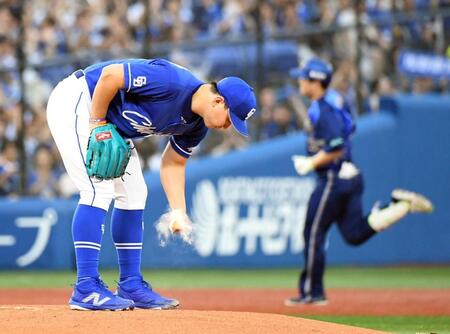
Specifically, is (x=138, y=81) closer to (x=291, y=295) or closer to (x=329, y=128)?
(x=329, y=128)

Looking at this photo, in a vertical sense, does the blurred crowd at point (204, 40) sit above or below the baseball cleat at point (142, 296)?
above

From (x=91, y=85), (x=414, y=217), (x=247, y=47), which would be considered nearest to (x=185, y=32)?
(x=247, y=47)

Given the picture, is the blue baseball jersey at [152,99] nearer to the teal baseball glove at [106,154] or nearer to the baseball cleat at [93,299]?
the teal baseball glove at [106,154]

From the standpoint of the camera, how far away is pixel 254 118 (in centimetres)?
1538

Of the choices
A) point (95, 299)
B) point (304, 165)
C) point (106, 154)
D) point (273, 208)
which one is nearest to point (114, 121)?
point (106, 154)

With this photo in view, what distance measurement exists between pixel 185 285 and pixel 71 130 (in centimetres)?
581

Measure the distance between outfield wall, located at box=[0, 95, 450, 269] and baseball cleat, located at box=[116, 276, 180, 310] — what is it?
6958mm

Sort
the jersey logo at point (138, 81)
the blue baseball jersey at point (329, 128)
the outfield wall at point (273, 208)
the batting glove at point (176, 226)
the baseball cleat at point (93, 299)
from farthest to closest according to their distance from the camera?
the outfield wall at point (273, 208), the blue baseball jersey at point (329, 128), the baseball cleat at point (93, 299), the jersey logo at point (138, 81), the batting glove at point (176, 226)

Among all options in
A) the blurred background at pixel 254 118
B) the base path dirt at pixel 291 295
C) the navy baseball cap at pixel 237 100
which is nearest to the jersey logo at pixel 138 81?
the navy baseball cap at pixel 237 100

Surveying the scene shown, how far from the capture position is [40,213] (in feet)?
48.4

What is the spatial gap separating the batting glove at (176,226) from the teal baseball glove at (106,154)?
1.41ft

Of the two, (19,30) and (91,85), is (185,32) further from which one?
(91,85)

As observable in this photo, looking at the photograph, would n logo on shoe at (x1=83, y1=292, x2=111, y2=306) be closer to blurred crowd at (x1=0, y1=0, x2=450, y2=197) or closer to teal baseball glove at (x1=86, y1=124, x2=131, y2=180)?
teal baseball glove at (x1=86, y1=124, x2=131, y2=180)

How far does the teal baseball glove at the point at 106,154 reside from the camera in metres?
6.88
